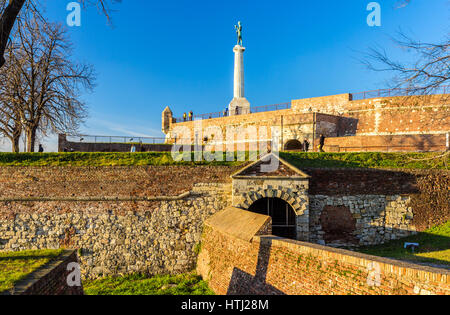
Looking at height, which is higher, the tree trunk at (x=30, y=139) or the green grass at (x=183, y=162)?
the tree trunk at (x=30, y=139)

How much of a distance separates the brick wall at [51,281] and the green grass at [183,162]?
693 cm

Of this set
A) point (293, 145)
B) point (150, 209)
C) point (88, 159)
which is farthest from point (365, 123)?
point (88, 159)

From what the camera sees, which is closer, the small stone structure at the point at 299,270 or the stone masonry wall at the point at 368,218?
the small stone structure at the point at 299,270

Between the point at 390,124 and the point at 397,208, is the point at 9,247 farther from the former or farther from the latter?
the point at 390,124

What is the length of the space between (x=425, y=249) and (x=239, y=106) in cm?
2410

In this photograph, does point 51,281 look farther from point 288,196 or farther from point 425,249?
point 425,249

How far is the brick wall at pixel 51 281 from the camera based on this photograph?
491 cm

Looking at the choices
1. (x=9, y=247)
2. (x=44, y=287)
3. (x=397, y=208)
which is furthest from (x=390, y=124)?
(x=9, y=247)

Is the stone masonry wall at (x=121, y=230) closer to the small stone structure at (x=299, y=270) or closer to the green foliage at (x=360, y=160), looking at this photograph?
the small stone structure at (x=299, y=270)

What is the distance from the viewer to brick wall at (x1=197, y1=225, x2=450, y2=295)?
4.45 metres

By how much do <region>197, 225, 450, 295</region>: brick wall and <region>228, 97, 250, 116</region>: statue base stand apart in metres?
23.3

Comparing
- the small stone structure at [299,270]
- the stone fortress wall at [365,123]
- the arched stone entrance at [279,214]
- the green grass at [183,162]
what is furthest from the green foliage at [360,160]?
the small stone structure at [299,270]

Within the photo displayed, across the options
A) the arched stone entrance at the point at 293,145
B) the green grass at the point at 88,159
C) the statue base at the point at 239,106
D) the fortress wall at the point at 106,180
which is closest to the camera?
the fortress wall at the point at 106,180

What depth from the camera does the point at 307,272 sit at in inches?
239
